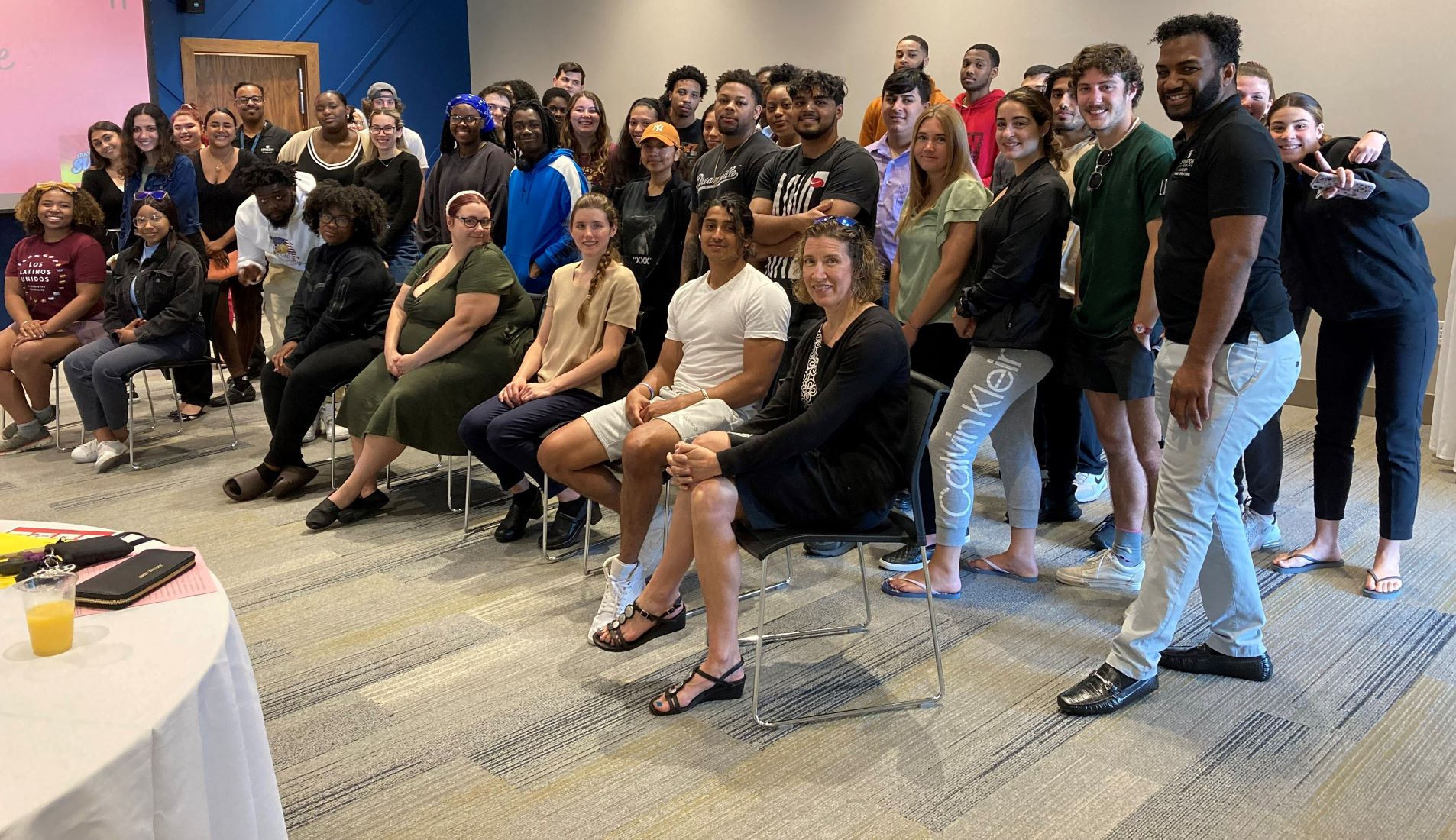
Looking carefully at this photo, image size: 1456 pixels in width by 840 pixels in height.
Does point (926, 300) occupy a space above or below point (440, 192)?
below

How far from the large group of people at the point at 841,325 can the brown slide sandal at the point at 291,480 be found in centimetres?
4

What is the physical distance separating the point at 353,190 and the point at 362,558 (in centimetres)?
150

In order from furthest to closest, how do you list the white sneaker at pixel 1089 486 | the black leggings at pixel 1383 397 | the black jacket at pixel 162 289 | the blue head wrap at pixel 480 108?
1. the black jacket at pixel 162 289
2. the blue head wrap at pixel 480 108
3. the white sneaker at pixel 1089 486
4. the black leggings at pixel 1383 397

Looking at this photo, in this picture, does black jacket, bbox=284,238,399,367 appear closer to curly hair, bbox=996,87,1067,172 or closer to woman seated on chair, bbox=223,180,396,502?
woman seated on chair, bbox=223,180,396,502

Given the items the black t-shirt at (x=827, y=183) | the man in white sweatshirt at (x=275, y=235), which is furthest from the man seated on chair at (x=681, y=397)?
the man in white sweatshirt at (x=275, y=235)

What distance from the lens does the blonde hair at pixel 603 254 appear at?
3.59 m

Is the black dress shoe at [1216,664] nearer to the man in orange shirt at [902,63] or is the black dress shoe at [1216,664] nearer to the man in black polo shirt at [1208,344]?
the man in black polo shirt at [1208,344]

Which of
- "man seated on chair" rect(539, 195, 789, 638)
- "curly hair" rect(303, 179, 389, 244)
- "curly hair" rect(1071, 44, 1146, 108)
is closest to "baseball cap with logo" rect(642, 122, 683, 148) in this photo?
"man seated on chair" rect(539, 195, 789, 638)

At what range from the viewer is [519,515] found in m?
3.84

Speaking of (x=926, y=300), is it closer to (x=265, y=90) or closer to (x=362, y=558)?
(x=362, y=558)

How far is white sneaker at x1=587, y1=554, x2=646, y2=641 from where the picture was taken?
3051 millimetres

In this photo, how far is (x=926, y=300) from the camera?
335cm

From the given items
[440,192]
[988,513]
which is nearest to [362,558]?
[440,192]

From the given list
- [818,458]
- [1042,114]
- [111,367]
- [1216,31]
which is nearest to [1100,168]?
[1042,114]
